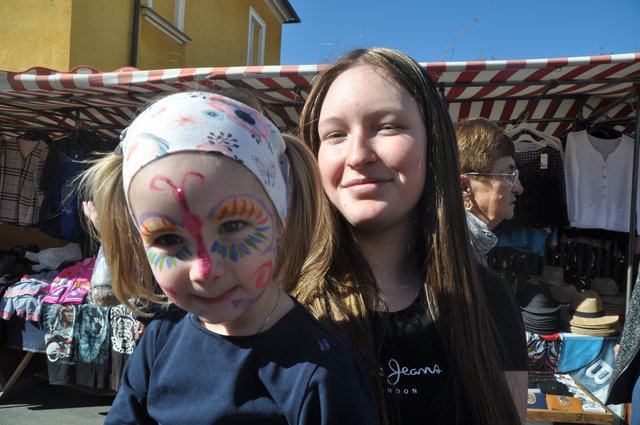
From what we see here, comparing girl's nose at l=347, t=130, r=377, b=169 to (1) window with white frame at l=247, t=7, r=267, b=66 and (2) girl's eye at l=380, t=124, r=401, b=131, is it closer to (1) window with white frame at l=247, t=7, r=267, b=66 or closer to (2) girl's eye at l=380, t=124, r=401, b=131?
(2) girl's eye at l=380, t=124, r=401, b=131

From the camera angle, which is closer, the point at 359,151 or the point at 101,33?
the point at 359,151

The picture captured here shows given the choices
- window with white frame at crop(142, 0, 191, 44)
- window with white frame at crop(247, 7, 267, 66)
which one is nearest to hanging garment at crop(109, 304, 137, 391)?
window with white frame at crop(142, 0, 191, 44)

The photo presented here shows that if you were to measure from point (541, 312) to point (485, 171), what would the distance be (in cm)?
192

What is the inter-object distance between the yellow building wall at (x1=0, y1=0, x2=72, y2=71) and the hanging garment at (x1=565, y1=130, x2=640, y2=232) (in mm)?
5848

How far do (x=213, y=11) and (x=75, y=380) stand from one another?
Result: 7493mm

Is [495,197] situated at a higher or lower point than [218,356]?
higher

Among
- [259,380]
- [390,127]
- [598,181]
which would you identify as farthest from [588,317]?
[259,380]

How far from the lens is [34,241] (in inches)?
256

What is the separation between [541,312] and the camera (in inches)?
150

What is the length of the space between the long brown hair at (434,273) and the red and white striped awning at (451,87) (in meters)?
2.14

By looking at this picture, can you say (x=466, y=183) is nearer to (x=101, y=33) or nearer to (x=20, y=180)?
(x=20, y=180)

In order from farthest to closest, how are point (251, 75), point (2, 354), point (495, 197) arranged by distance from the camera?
point (2, 354) < point (251, 75) < point (495, 197)

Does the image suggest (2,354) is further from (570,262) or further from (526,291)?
(570,262)

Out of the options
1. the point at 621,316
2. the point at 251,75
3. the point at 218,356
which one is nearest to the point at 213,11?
the point at 251,75
